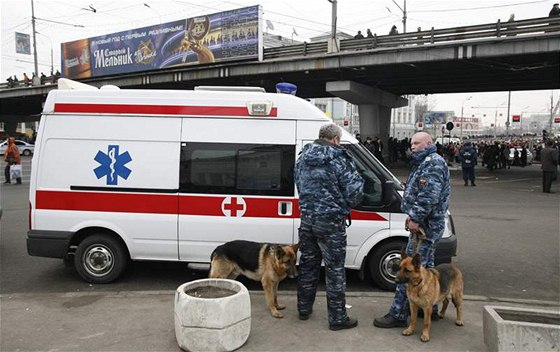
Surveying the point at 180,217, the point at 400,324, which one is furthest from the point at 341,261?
the point at 180,217

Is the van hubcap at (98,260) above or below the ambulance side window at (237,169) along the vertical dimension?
below

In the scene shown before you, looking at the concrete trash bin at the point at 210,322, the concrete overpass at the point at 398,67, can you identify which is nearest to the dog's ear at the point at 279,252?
the concrete trash bin at the point at 210,322

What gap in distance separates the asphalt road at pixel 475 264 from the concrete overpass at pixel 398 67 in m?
12.5

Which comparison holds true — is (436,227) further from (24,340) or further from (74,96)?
(74,96)

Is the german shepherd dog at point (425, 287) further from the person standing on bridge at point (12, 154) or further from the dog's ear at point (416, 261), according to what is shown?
the person standing on bridge at point (12, 154)

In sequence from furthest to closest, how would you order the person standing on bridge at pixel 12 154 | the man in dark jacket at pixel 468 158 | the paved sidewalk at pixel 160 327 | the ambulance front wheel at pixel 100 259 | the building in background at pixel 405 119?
the building in background at pixel 405 119
the man in dark jacket at pixel 468 158
the person standing on bridge at pixel 12 154
the ambulance front wheel at pixel 100 259
the paved sidewalk at pixel 160 327

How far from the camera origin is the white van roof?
580 centimetres

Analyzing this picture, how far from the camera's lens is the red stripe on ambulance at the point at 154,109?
5832mm

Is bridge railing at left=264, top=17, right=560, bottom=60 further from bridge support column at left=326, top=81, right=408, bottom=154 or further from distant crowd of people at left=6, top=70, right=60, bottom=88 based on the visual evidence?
distant crowd of people at left=6, top=70, right=60, bottom=88

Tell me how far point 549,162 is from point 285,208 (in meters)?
15.5

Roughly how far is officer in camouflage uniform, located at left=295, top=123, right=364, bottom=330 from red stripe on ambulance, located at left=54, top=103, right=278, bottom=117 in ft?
5.54

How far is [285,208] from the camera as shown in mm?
5715

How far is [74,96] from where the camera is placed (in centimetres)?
602

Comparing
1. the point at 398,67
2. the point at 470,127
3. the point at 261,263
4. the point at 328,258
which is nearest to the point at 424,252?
the point at 328,258
